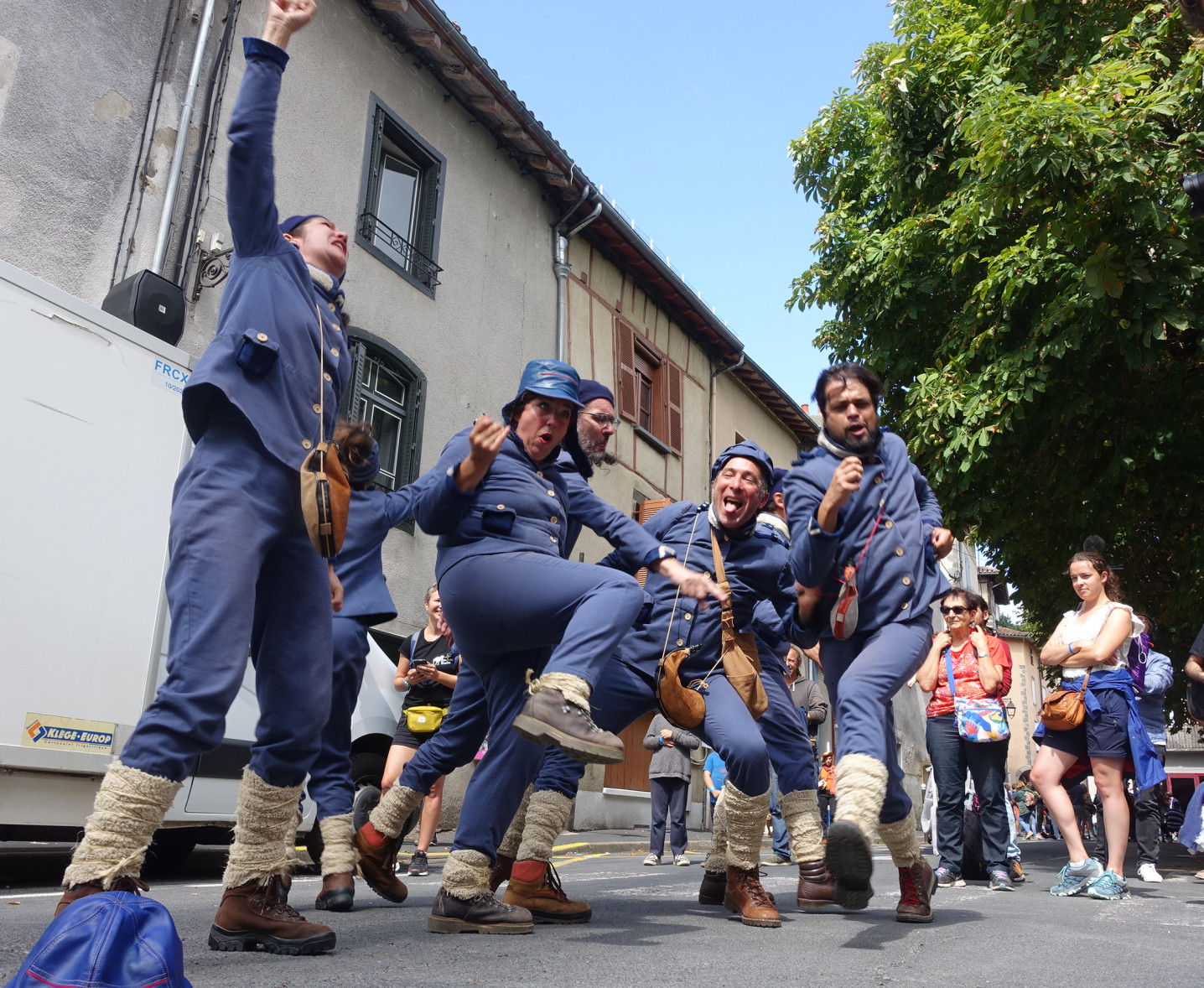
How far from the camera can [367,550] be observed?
5.04 meters

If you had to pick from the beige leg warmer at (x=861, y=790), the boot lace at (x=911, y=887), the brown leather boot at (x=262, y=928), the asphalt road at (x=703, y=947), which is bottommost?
the asphalt road at (x=703, y=947)

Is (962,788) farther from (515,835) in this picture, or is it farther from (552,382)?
(552,382)

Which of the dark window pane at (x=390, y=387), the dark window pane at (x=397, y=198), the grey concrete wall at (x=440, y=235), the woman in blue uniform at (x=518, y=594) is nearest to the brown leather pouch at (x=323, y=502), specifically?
the woman in blue uniform at (x=518, y=594)

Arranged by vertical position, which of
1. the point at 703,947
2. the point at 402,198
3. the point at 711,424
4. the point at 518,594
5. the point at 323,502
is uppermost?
the point at 711,424

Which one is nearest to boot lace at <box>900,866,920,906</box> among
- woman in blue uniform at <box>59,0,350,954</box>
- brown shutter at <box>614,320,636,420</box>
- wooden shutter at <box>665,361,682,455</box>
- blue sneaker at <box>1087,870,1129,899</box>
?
woman in blue uniform at <box>59,0,350,954</box>

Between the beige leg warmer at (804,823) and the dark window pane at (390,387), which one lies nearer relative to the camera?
the beige leg warmer at (804,823)

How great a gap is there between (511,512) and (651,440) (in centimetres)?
1727

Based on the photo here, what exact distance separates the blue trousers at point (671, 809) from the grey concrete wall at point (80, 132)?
6.97 m

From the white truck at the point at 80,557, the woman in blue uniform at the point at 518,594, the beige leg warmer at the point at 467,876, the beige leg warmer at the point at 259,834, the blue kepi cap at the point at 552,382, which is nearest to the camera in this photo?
the beige leg warmer at the point at 259,834

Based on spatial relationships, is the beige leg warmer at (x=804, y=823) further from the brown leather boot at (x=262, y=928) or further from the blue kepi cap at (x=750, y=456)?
the brown leather boot at (x=262, y=928)

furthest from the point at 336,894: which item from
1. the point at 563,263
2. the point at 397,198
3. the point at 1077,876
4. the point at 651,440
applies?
the point at 651,440

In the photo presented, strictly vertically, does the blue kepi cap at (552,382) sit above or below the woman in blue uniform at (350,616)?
above

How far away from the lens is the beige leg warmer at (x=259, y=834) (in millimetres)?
3232

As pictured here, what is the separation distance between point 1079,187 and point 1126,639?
4.68m
